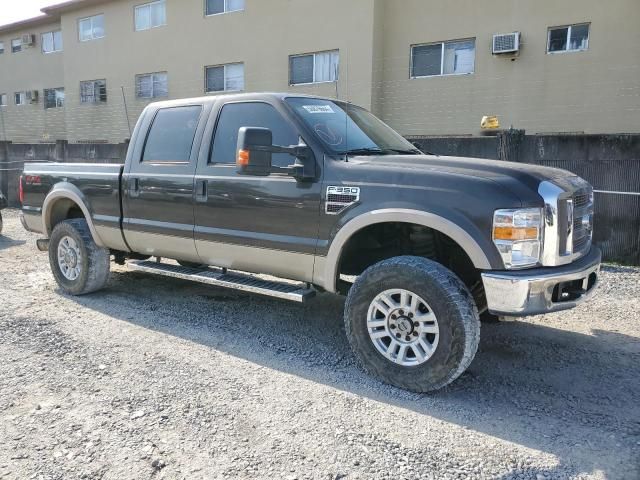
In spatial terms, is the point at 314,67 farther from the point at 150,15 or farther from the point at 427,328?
the point at 427,328

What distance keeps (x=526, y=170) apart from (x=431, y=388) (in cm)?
159

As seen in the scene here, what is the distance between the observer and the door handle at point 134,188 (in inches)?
205

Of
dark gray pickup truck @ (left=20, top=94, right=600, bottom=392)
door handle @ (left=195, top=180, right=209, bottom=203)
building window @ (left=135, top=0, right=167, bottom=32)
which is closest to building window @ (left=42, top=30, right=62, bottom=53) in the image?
building window @ (left=135, top=0, right=167, bottom=32)

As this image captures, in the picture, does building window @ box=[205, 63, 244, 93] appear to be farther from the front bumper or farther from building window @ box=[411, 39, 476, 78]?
the front bumper

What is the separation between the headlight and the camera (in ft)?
10.8

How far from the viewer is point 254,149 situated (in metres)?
3.86

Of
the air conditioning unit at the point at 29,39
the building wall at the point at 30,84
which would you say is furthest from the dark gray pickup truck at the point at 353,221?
the air conditioning unit at the point at 29,39

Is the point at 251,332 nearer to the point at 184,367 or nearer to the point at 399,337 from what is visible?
the point at 184,367

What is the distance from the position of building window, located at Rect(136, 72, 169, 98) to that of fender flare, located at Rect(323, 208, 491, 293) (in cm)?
1687

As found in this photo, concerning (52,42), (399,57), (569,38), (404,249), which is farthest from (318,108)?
(52,42)

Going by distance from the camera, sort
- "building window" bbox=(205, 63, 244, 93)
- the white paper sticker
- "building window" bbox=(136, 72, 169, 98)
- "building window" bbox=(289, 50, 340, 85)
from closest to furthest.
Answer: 1. the white paper sticker
2. "building window" bbox=(289, 50, 340, 85)
3. "building window" bbox=(205, 63, 244, 93)
4. "building window" bbox=(136, 72, 169, 98)

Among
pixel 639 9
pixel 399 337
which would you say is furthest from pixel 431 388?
pixel 639 9

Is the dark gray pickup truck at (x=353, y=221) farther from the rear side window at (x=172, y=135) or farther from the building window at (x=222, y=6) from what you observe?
the building window at (x=222, y=6)

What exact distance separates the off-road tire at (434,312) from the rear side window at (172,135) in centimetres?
224
